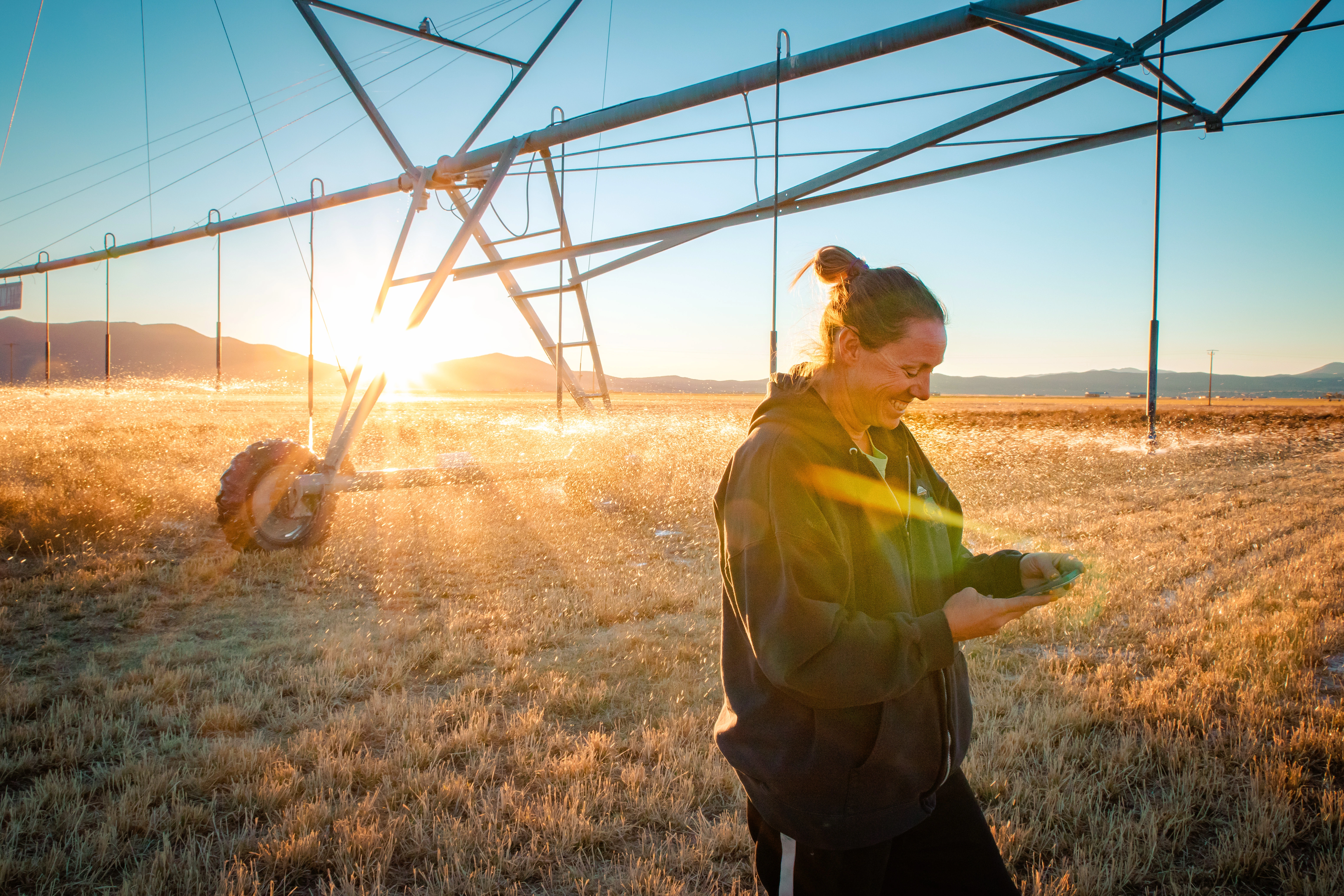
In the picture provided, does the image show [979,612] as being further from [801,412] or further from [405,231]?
[405,231]

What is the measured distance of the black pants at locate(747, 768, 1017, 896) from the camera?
5.13ft

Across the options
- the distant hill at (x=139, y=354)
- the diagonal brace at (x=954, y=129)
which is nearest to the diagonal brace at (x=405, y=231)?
the diagonal brace at (x=954, y=129)

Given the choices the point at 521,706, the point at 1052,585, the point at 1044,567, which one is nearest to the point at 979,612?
the point at 1052,585

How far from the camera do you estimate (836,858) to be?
4.99 ft

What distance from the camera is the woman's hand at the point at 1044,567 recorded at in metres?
1.68

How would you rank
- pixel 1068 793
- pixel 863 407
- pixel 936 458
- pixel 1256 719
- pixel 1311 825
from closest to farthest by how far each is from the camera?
pixel 863 407, pixel 1311 825, pixel 1068 793, pixel 1256 719, pixel 936 458

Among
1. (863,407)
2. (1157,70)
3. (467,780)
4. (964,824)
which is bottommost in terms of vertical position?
(467,780)

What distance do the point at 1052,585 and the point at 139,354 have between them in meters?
226

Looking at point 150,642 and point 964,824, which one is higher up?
point 964,824

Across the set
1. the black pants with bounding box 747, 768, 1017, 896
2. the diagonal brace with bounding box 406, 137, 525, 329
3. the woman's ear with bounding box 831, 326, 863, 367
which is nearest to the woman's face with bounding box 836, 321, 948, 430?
the woman's ear with bounding box 831, 326, 863, 367

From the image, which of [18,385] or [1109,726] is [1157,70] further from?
[18,385]

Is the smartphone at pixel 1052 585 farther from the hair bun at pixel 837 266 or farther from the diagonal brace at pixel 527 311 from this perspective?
the diagonal brace at pixel 527 311

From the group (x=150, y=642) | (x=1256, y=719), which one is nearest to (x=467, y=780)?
(x=150, y=642)

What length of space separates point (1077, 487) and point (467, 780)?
14.2 metres
